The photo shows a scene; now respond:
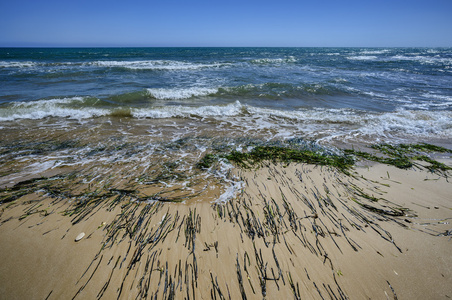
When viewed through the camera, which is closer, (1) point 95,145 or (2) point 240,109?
(1) point 95,145

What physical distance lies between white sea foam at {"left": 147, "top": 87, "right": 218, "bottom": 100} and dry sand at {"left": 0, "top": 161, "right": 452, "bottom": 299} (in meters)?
7.93

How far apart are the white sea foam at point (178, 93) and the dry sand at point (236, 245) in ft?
26.0

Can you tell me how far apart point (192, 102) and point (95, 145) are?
552 cm

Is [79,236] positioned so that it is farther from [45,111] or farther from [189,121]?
[45,111]

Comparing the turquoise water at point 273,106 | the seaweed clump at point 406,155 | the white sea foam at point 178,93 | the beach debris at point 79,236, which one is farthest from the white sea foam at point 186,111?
the beach debris at point 79,236

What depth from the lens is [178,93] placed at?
1093 centimetres

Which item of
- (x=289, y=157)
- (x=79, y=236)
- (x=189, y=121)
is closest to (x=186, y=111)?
(x=189, y=121)

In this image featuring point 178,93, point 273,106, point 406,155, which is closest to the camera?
point 406,155

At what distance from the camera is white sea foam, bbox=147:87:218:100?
1051 centimetres

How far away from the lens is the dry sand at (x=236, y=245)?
213 cm

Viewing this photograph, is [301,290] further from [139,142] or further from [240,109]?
[240,109]

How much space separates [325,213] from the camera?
10.1ft

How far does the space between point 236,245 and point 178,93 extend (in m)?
9.87

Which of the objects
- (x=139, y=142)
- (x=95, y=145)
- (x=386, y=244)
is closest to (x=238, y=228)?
(x=386, y=244)
